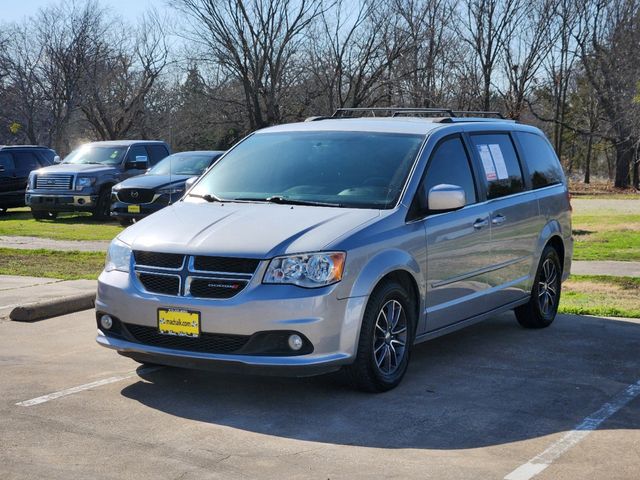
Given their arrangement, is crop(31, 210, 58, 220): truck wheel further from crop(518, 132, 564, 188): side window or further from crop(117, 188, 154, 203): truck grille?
crop(518, 132, 564, 188): side window

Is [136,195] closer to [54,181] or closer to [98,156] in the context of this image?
[54,181]

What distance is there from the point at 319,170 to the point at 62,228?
14648 millimetres

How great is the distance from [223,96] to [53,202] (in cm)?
2116

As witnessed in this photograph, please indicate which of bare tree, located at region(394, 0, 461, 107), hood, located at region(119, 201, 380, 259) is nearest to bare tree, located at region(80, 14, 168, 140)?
bare tree, located at region(394, 0, 461, 107)

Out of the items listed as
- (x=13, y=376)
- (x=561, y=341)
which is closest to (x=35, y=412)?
(x=13, y=376)

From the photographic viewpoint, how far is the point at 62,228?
20.7 metres

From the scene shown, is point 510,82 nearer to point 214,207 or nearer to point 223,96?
point 223,96

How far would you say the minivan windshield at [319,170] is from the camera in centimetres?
681

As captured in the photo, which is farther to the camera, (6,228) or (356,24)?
(356,24)

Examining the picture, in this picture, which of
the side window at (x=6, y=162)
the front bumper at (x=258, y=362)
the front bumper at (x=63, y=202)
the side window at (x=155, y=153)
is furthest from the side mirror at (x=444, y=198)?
the side window at (x=6, y=162)

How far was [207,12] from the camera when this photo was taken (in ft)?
120

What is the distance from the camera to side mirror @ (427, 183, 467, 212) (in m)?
6.72

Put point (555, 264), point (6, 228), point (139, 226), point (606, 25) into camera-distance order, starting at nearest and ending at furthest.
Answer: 1. point (139, 226)
2. point (555, 264)
3. point (6, 228)
4. point (606, 25)

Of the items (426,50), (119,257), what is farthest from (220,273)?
(426,50)
